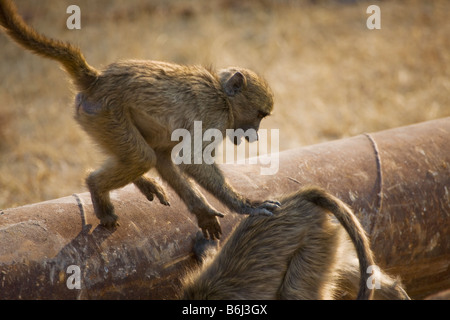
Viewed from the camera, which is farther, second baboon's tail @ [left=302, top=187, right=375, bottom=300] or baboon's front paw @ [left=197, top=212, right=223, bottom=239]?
baboon's front paw @ [left=197, top=212, right=223, bottom=239]

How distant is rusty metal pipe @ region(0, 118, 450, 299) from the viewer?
9.39ft

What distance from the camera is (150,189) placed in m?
3.53

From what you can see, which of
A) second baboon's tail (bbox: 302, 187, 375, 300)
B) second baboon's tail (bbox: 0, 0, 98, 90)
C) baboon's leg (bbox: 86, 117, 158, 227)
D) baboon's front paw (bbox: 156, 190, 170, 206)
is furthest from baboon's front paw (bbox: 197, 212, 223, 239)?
second baboon's tail (bbox: 0, 0, 98, 90)

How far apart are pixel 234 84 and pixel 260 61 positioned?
5.05m

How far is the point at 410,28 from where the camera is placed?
369 inches

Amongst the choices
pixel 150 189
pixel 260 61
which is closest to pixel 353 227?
pixel 150 189

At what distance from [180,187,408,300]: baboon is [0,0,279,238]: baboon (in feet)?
0.42

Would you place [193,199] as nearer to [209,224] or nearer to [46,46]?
[209,224]

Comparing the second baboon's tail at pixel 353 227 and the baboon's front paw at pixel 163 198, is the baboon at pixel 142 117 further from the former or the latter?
the second baboon's tail at pixel 353 227

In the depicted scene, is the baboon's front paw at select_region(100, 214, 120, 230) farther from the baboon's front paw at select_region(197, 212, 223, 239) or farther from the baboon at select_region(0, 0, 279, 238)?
the baboon's front paw at select_region(197, 212, 223, 239)

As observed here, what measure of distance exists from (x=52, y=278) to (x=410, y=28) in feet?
26.2

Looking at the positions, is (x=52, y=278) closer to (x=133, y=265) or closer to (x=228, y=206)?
(x=133, y=265)

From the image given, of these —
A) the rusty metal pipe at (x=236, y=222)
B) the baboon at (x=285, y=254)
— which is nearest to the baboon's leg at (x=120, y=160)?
the rusty metal pipe at (x=236, y=222)

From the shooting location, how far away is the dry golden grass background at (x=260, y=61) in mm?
6977
